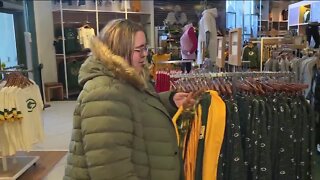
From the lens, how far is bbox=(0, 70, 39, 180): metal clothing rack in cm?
325

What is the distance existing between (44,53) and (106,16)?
6.03ft

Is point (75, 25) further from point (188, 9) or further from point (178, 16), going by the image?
point (188, 9)

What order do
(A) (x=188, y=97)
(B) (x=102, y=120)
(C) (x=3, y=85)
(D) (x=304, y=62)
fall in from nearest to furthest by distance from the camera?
(B) (x=102, y=120), (A) (x=188, y=97), (C) (x=3, y=85), (D) (x=304, y=62)

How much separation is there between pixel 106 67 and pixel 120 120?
236 mm

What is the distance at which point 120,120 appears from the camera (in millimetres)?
1299

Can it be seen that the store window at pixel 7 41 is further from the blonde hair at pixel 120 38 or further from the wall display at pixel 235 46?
the blonde hair at pixel 120 38

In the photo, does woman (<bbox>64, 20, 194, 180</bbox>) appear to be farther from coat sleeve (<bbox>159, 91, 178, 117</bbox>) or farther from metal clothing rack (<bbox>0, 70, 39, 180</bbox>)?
metal clothing rack (<bbox>0, 70, 39, 180</bbox>)

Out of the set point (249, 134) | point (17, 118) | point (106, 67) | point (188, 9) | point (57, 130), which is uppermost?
point (188, 9)

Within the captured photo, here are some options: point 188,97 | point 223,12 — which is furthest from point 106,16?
point 188,97

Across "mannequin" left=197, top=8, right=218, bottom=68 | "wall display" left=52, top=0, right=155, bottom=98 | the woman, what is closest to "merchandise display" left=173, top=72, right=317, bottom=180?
the woman

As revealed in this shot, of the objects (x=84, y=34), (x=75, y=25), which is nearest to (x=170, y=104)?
(x=84, y=34)

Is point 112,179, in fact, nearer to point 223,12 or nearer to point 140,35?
point 140,35

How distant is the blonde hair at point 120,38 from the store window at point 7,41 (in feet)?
17.4

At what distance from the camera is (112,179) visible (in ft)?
4.28
